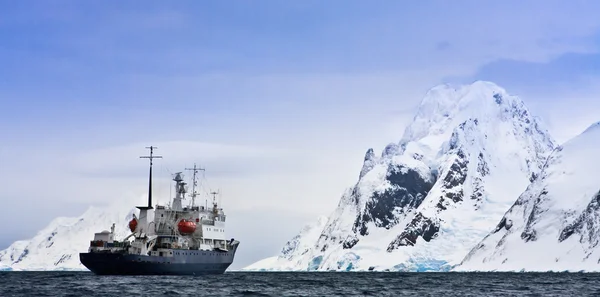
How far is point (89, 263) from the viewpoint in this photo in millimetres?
183125

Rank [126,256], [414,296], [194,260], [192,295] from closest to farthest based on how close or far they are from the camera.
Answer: [192,295] < [414,296] < [126,256] < [194,260]

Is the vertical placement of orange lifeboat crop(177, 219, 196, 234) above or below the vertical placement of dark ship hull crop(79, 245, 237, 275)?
above

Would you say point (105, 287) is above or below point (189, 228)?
below

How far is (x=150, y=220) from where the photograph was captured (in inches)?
7795

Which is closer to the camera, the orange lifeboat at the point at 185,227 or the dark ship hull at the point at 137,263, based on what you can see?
the dark ship hull at the point at 137,263

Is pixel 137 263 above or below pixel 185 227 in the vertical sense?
below

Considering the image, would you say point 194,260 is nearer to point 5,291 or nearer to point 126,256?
point 126,256

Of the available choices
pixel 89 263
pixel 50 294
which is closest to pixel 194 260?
pixel 89 263

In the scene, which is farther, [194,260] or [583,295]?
[194,260]

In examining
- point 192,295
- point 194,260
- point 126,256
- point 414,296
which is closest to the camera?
point 192,295

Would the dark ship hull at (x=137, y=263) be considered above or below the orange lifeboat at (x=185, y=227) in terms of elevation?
below

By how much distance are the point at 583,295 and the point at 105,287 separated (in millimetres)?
69178

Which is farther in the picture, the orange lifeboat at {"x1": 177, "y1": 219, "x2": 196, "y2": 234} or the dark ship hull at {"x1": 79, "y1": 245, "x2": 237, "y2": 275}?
the orange lifeboat at {"x1": 177, "y1": 219, "x2": 196, "y2": 234}

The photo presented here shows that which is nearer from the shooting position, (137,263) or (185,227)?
(137,263)
